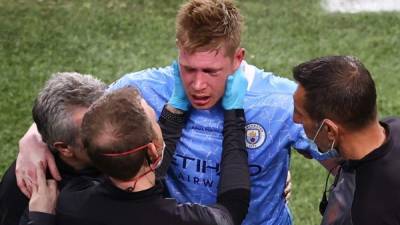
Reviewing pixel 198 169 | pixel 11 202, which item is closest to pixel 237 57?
pixel 198 169

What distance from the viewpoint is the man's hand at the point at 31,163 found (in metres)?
3.01

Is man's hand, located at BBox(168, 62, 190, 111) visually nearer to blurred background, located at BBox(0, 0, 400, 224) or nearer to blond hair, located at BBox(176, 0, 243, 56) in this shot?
blond hair, located at BBox(176, 0, 243, 56)

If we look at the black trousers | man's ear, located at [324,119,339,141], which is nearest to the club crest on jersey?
man's ear, located at [324,119,339,141]

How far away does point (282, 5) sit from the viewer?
951 centimetres

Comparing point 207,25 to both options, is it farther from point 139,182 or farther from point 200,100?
point 139,182

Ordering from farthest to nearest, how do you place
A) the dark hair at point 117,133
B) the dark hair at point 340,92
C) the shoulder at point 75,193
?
the dark hair at point 340,92
the shoulder at point 75,193
the dark hair at point 117,133

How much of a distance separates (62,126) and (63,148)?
10 centimetres

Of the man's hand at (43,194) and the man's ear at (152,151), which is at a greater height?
the man's ear at (152,151)

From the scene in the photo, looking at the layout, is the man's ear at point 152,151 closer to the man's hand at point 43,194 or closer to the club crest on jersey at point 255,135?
the man's hand at point 43,194

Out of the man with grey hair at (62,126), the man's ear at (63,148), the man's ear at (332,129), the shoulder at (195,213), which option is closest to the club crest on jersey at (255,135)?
the man's ear at (332,129)

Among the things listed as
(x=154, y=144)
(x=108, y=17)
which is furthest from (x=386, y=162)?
(x=108, y=17)

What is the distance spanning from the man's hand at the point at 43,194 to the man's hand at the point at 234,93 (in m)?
0.86

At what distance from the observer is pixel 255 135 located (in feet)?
10.9

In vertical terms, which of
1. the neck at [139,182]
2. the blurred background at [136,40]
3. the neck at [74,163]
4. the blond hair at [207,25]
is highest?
the blond hair at [207,25]
